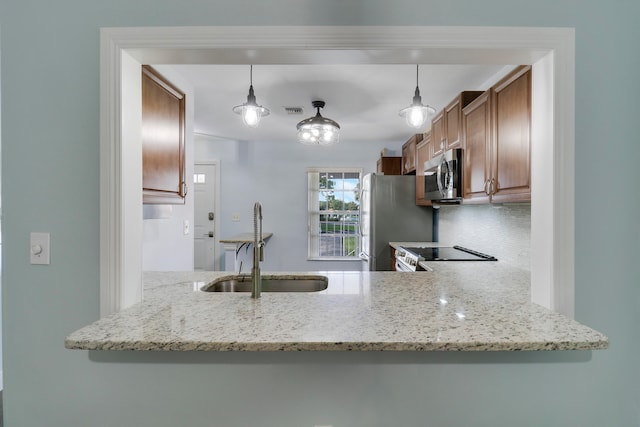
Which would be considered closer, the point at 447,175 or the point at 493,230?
the point at 447,175

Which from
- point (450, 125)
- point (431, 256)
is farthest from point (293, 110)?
point (431, 256)

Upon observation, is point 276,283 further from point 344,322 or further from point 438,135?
point 438,135

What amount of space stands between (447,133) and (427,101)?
25.0 inches

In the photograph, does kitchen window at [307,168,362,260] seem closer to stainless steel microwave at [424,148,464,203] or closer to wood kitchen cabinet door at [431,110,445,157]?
wood kitchen cabinet door at [431,110,445,157]

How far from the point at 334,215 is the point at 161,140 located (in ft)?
11.8

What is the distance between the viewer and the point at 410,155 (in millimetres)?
3754

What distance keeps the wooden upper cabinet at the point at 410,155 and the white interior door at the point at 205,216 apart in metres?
2.93

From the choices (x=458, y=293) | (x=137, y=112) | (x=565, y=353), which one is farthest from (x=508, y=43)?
(x=137, y=112)

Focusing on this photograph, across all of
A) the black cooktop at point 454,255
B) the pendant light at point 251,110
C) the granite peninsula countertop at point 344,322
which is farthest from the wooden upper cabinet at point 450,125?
the pendant light at point 251,110

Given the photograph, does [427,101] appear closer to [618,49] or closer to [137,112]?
[618,49]

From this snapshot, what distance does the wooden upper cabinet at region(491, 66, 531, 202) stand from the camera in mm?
1494

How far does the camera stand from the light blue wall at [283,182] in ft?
15.6

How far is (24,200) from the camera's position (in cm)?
109

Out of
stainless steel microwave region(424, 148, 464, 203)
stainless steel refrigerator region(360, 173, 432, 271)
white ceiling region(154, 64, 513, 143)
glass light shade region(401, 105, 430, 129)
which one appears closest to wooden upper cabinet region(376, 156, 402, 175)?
white ceiling region(154, 64, 513, 143)
